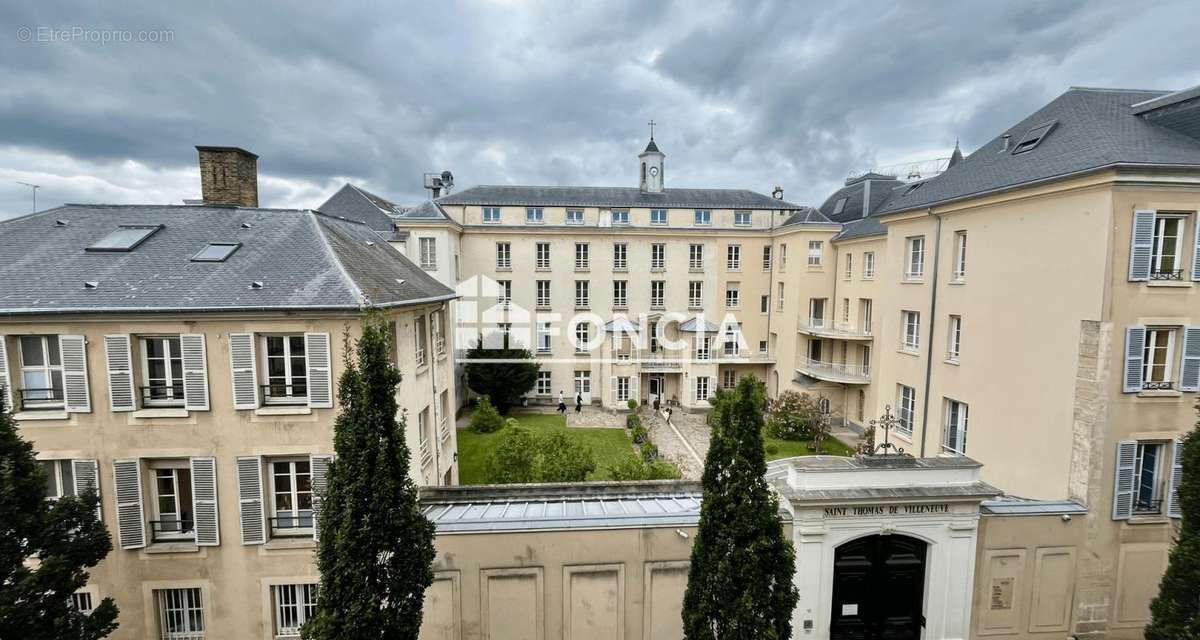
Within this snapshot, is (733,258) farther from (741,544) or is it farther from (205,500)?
(205,500)

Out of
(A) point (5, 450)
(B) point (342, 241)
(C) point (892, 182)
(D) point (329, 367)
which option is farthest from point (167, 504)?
(C) point (892, 182)

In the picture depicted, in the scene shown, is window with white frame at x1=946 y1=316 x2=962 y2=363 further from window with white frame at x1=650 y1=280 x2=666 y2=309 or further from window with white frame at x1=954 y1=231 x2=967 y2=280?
window with white frame at x1=650 y1=280 x2=666 y2=309

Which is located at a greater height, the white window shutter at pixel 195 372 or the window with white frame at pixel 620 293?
the window with white frame at pixel 620 293

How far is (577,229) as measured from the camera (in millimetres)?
30328

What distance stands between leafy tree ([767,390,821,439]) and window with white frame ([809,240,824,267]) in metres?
8.07

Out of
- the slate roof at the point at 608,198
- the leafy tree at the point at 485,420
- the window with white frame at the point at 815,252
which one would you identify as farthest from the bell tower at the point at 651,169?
the leafy tree at the point at 485,420

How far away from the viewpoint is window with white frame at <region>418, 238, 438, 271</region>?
2745cm

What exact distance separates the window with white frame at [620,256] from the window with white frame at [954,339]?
1906 centimetres

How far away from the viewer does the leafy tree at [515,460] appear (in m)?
14.3

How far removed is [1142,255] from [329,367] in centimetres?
1715

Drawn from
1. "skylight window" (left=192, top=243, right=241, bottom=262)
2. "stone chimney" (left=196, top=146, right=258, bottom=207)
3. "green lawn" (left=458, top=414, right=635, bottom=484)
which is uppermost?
"stone chimney" (left=196, top=146, right=258, bottom=207)

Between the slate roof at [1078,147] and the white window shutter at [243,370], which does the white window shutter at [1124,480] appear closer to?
the slate roof at [1078,147]

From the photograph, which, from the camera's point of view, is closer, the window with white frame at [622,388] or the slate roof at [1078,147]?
the slate roof at [1078,147]

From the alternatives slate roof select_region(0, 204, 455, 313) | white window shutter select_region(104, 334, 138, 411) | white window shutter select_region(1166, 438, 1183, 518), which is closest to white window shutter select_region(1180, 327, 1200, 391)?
white window shutter select_region(1166, 438, 1183, 518)
